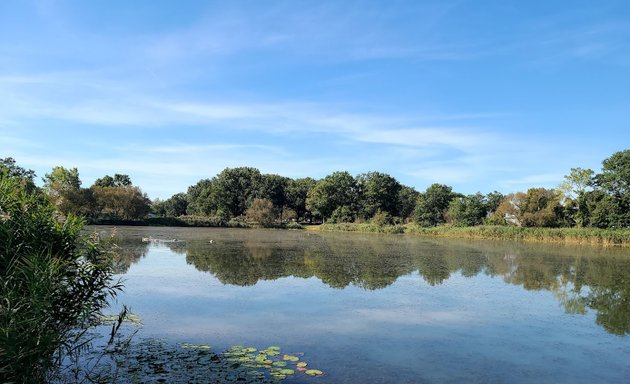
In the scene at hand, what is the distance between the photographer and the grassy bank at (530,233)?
1559 inches

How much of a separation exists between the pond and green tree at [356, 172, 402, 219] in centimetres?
5297

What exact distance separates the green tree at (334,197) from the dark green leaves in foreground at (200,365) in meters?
64.8

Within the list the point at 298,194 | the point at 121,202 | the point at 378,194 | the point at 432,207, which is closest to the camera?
the point at 121,202

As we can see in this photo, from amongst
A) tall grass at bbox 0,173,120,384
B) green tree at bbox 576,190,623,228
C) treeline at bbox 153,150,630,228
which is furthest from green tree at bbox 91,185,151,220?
tall grass at bbox 0,173,120,384

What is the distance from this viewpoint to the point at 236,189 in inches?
3164

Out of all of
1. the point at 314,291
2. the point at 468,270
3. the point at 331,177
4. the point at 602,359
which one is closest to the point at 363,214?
the point at 331,177

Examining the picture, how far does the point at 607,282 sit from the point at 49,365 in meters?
19.0

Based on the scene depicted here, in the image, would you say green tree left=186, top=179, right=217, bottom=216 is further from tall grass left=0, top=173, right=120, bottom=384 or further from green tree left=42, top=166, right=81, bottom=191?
tall grass left=0, top=173, right=120, bottom=384

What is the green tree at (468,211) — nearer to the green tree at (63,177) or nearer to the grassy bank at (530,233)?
the grassy bank at (530,233)

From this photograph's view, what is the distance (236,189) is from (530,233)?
51.1 m

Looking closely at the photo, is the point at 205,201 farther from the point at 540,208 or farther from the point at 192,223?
the point at 540,208

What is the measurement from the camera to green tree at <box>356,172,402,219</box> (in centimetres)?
7325

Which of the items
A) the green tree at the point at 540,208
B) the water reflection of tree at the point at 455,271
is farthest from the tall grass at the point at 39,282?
the green tree at the point at 540,208

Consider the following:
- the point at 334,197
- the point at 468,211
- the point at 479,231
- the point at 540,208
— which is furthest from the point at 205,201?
the point at 540,208
